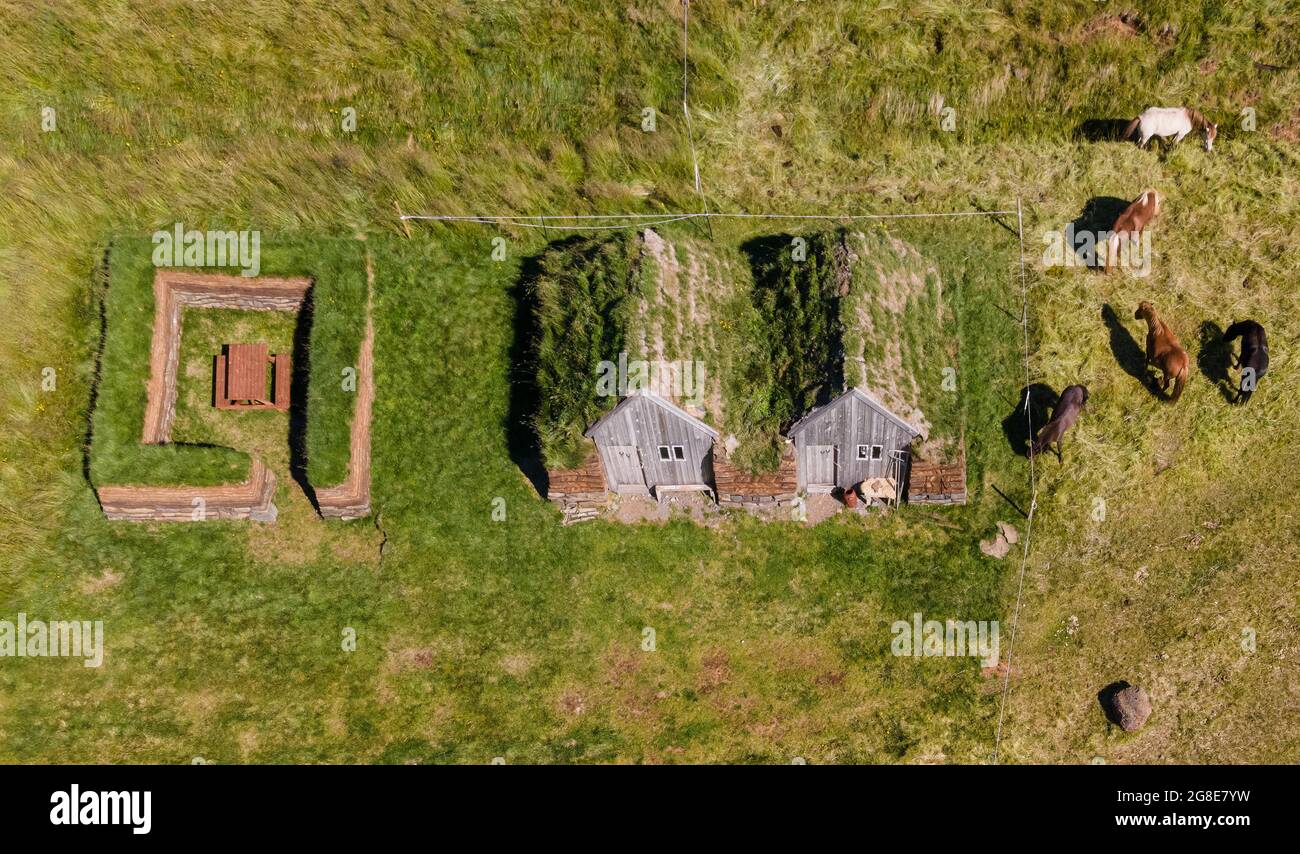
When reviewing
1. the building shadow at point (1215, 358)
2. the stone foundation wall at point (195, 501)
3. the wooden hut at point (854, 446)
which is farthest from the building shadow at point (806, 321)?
the stone foundation wall at point (195, 501)

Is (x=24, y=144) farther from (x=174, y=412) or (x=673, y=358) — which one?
(x=673, y=358)

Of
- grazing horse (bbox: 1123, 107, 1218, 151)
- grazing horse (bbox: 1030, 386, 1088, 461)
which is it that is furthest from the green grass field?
grazing horse (bbox: 1030, 386, 1088, 461)

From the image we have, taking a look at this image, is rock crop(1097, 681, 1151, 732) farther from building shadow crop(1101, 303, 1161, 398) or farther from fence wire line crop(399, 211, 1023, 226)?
fence wire line crop(399, 211, 1023, 226)

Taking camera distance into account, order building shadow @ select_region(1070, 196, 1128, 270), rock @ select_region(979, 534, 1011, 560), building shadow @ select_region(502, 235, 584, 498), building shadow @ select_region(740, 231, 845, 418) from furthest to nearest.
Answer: building shadow @ select_region(1070, 196, 1128, 270)
rock @ select_region(979, 534, 1011, 560)
building shadow @ select_region(502, 235, 584, 498)
building shadow @ select_region(740, 231, 845, 418)

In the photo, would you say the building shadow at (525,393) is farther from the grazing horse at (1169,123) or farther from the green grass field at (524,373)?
the grazing horse at (1169,123)
